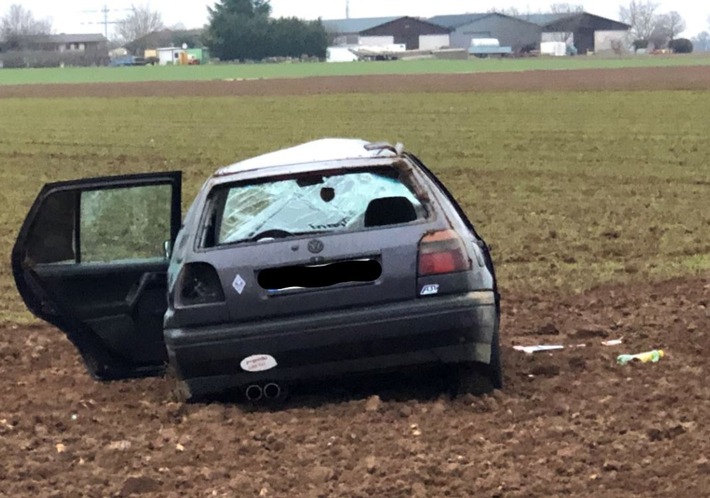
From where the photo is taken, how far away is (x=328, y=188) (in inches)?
291

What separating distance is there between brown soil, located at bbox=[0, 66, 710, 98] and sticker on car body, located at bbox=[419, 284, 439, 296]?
40.1 meters

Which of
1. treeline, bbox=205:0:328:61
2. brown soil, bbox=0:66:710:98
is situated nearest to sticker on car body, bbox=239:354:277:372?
brown soil, bbox=0:66:710:98

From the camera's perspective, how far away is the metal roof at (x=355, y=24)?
526 ft

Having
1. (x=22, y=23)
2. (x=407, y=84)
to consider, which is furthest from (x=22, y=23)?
(x=407, y=84)

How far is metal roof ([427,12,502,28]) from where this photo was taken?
153875mm

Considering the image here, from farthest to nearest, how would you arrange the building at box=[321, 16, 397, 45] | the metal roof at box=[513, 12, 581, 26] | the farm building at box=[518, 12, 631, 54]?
the building at box=[321, 16, 397, 45] → the metal roof at box=[513, 12, 581, 26] → the farm building at box=[518, 12, 631, 54]

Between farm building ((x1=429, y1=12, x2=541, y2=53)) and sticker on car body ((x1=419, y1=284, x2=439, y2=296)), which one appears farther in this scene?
farm building ((x1=429, y1=12, x2=541, y2=53))

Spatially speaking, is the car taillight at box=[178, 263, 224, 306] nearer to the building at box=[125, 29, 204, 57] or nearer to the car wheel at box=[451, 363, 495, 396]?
the car wheel at box=[451, 363, 495, 396]

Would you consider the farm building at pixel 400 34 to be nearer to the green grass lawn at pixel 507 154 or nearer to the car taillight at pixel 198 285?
the green grass lawn at pixel 507 154

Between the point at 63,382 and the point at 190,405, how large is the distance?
1.52 metres

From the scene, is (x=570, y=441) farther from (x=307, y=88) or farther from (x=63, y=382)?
(x=307, y=88)

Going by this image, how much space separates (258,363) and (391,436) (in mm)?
828

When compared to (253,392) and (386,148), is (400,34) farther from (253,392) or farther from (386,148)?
(253,392)

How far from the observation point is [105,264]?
7.76m
